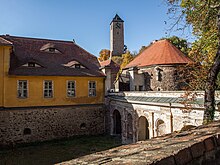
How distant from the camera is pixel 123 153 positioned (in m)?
2.37

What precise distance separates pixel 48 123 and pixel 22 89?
11.9 ft

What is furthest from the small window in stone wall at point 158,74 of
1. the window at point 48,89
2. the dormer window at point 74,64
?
the window at point 48,89

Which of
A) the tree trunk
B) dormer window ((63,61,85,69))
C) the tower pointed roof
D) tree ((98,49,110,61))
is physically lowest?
the tree trunk

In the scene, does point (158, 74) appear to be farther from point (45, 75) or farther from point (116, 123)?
point (45, 75)

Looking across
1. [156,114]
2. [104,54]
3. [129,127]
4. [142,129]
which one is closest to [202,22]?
[156,114]

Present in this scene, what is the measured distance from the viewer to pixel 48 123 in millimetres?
18172

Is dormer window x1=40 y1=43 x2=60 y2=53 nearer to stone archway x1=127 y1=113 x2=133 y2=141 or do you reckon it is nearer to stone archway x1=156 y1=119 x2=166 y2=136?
stone archway x1=127 y1=113 x2=133 y2=141

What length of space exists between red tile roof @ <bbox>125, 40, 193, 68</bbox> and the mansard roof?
5.84 metres

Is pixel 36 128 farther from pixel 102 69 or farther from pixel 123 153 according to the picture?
pixel 123 153

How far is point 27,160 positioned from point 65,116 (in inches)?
231

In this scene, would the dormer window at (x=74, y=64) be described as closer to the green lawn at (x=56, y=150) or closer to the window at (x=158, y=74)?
the green lawn at (x=56, y=150)

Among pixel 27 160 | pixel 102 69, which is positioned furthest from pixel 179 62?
pixel 27 160

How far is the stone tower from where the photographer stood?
56.3m

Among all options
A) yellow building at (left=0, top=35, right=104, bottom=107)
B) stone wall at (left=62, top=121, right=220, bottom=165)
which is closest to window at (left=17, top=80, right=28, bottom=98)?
yellow building at (left=0, top=35, right=104, bottom=107)
